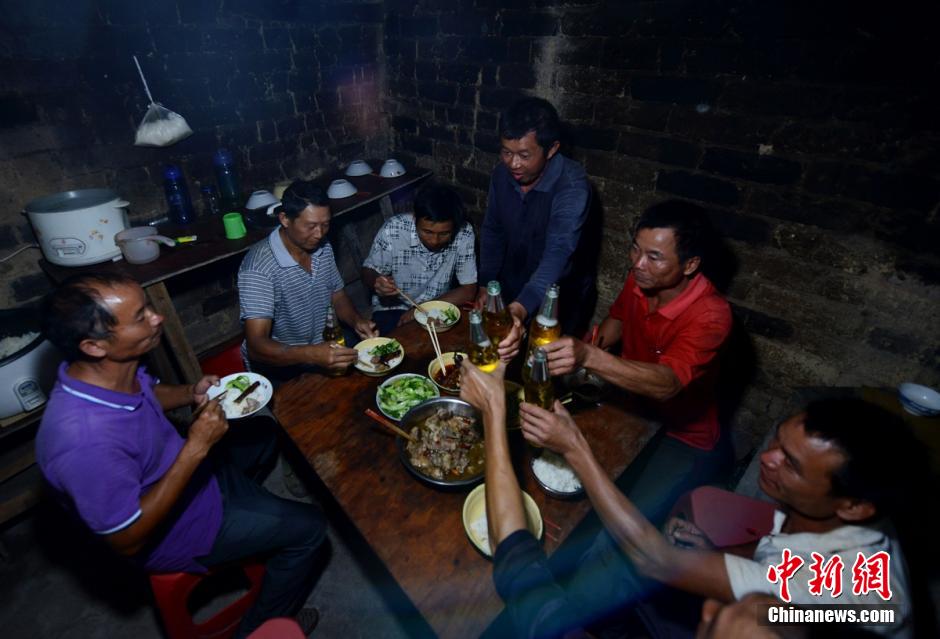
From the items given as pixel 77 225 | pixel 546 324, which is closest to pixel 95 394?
pixel 546 324

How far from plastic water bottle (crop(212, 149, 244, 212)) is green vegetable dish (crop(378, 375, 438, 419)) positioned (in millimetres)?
3470

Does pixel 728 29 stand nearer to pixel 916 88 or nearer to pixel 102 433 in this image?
pixel 916 88

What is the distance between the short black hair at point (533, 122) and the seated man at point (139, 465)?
10.0ft

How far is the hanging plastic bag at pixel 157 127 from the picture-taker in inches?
163

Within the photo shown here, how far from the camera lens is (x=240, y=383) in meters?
3.05

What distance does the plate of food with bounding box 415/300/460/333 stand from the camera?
3549 mm

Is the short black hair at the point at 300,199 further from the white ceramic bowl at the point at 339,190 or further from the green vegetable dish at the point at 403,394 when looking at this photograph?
the white ceramic bowl at the point at 339,190

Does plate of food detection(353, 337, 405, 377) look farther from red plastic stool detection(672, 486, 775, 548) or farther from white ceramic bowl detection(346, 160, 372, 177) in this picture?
white ceramic bowl detection(346, 160, 372, 177)

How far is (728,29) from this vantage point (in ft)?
11.7

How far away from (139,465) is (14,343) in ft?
8.15

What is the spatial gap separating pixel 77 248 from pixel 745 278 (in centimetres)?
586

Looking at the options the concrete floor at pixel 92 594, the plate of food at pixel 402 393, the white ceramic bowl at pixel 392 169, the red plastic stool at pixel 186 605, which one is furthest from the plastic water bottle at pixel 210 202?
the red plastic stool at pixel 186 605

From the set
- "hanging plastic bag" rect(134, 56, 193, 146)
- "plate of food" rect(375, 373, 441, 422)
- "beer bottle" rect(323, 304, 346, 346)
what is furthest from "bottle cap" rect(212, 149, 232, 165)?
"plate of food" rect(375, 373, 441, 422)

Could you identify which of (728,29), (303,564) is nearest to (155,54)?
(303,564)
